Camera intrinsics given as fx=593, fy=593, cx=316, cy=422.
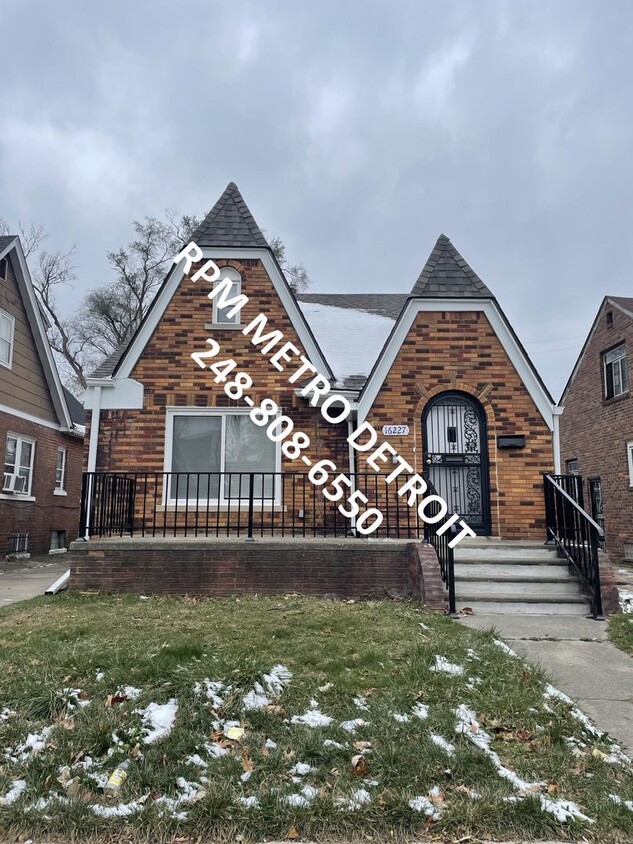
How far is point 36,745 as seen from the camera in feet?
10.9

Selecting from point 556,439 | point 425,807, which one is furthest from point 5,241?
point 425,807

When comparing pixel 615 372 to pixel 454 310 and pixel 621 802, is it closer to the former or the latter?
pixel 454 310

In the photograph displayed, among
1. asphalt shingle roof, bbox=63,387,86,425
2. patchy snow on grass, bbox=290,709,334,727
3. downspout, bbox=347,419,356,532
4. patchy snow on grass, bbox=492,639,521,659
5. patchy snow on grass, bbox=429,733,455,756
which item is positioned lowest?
patchy snow on grass, bbox=429,733,455,756

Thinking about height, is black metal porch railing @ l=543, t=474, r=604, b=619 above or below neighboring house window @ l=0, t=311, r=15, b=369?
below

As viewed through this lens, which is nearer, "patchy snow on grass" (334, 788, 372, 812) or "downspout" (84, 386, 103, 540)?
"patchy snow on grass" (334, 788, 372, 812)

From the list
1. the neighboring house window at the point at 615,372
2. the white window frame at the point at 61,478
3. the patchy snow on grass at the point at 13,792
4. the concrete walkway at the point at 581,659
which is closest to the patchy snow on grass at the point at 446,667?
the concrete walkway at the point at 581,659

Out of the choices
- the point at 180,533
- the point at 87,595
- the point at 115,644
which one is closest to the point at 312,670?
the point at 115,644

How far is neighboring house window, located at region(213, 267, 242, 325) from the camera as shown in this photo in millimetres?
10586

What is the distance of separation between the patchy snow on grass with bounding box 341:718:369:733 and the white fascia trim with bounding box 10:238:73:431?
576 inches

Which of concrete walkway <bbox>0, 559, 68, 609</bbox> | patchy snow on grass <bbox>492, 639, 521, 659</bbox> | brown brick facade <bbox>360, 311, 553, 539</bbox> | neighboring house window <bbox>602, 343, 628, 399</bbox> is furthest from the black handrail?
neighboring house window <bbox>602, 343, 628, 399</bbox>

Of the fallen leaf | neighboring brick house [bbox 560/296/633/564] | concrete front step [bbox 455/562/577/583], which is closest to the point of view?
the fallen leaf

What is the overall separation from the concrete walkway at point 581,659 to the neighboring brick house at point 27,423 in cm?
1205

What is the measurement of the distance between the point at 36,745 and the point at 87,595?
4.62m

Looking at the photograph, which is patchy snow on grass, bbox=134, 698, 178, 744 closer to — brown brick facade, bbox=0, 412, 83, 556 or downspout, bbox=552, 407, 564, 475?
downspout, bbox=552, 407, 564, 475
